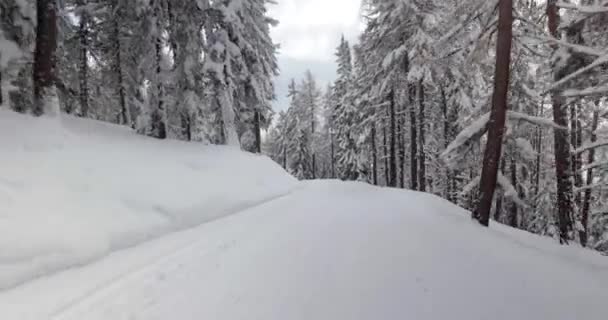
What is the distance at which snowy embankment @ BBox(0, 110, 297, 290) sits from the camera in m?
5.03

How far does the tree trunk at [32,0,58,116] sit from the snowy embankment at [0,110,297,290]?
2.52ft

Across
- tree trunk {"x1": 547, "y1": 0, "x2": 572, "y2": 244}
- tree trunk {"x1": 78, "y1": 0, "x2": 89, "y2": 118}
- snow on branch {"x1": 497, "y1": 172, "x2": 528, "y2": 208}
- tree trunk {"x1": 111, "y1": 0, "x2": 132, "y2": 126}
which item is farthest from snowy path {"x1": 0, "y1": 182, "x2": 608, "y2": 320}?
tree trunk {"x1": 78, "y1": 0, "x2": 89, "y2": 118}

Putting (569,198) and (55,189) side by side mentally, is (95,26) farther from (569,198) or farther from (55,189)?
(569,198)

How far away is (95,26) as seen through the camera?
1988cm

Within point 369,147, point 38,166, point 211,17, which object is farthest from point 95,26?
point 369,147

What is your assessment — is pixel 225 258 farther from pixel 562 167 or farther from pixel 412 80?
pixel 412 80

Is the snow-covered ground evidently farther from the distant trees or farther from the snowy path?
the distant trees

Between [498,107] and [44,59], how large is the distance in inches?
473

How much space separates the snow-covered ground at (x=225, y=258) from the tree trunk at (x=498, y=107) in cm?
103

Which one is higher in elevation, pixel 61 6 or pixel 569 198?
pixel 61 6

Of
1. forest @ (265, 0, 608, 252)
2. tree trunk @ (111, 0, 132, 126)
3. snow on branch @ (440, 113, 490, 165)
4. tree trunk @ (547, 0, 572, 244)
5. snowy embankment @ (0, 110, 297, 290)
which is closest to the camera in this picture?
snowy embankment @ (0, 110, 297, 290)

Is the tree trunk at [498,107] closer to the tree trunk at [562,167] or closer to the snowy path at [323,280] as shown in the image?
the snowy path at [323,280]

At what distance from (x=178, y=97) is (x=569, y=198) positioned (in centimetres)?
1463

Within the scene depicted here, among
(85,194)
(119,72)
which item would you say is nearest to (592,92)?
(85,194)
